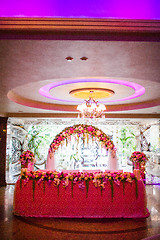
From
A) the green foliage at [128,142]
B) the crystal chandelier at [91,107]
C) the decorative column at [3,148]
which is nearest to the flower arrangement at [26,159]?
the decorative column at [3,148]

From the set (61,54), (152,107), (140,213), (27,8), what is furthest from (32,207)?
(152,107)

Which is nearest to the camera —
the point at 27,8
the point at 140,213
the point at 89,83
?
the point at 27,8

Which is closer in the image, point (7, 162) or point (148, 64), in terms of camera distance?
point (148, 64)

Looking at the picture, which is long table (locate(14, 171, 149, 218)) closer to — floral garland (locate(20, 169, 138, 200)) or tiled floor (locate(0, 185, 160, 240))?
floral garland (locate(20, 169, 138, 200))

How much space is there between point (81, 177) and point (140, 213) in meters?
1.66

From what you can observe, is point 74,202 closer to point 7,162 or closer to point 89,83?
point 89,83

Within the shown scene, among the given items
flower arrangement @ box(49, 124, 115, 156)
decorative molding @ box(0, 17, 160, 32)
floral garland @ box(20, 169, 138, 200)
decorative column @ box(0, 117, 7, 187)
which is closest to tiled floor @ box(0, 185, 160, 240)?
floral garland @ box(20, 169, 138, 200)

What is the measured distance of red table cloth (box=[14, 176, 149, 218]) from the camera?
5398mm

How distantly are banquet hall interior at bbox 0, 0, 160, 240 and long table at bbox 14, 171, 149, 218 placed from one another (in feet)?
0.08

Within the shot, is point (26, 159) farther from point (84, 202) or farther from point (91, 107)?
point (84, 202)

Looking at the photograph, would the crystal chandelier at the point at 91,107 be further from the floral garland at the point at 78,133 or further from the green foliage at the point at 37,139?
the green foliage at the point at 37,139

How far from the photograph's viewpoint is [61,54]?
3.19 m

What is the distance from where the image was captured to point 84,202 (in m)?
5.43

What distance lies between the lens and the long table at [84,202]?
5.40 m
